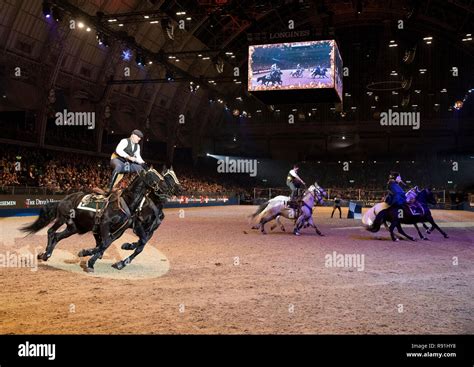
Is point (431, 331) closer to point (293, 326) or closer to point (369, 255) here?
point (293, 326)

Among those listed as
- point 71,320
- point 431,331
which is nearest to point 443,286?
point 431,331

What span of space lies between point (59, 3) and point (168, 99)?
22275 millimetres

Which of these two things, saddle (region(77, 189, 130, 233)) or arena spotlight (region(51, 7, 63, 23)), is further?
arena spotlight (region(51, 7, 63, 23))

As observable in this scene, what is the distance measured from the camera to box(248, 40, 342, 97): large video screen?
70.8ft

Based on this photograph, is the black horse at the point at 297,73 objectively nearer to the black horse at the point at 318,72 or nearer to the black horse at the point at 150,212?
the black horse at the point at 318,72

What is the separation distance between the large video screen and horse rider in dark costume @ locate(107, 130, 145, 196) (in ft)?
50.0

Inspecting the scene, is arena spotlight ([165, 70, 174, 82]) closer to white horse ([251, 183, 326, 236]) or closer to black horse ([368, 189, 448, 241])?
white horse ([251, 183, 326, 236])

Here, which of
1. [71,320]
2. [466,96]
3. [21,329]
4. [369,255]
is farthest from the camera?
[466,96]

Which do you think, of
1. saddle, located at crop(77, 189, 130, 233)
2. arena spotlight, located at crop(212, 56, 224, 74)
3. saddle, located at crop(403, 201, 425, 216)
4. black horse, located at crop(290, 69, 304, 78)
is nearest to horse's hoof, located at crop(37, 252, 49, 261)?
saddle, located at crop(77, 189, 130, 233)

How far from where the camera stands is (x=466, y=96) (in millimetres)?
46719

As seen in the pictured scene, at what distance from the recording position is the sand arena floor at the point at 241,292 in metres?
4.69

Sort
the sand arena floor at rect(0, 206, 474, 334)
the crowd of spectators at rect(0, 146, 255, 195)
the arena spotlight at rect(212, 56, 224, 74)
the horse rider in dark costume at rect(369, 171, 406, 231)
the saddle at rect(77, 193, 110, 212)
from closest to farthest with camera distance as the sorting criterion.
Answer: the sand arena floor at rect(0, 206, 474, 334) < the saddle at rect(77, 193, 110, 212) < the horse rider in dark costume at rect(369, 171, 406, 231) < the crowd of spectators at rect(0, 146, 255, 195) < the arena spotlight at rect(212, 56, 224, 74)

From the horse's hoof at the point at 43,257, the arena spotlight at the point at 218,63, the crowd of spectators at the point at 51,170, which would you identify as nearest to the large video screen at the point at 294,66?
the crowd of spectators at the point at 51,170

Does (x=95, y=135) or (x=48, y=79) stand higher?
(x=48, y=79)
